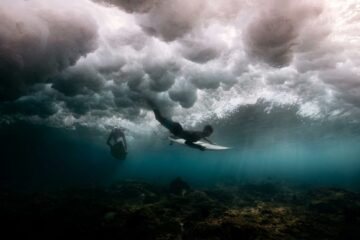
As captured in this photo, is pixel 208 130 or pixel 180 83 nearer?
pixel 208 130

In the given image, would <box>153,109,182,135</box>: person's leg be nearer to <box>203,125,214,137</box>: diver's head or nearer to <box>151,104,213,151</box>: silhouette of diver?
<box>151,104,213,151</box>: silhouette of diver

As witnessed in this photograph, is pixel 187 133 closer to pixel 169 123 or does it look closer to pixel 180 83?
pixel 169 123

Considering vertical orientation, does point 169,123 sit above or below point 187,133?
above

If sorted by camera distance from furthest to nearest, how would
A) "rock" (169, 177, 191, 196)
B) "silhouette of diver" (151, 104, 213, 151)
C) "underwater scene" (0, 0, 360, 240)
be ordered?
1. "rock" (169, 177, 191, 196)
2. "silhouette of diver" (151, 104, 213, 151)
3. "underwater scene" (0, 0, 360, 240)

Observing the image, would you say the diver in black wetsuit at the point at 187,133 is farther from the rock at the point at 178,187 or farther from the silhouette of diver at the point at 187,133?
the rock at the point at 178,187

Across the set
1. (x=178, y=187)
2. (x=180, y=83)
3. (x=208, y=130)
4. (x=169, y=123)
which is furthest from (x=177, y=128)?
(x=178, y=187)

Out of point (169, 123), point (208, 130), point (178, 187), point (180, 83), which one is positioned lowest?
point (178, 187)

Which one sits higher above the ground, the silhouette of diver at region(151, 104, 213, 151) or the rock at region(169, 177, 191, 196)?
the silhouette of diver at region(151, 104, 213, 151)

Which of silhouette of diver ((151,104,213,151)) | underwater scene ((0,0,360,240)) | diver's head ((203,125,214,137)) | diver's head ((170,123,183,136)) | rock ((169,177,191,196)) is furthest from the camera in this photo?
rock ((169,177,191,196))

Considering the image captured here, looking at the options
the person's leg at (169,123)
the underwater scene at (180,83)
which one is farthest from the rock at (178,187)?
the person's leg at (169,123)

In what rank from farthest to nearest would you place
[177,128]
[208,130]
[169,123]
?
[169,123] → [177,128] → [208,130]

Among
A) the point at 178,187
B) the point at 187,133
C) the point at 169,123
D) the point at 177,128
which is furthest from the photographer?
the point at 178,187

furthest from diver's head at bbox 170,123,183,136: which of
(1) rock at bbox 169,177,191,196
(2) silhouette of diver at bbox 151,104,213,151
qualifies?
(1) rock at bbox 169,177,191,196

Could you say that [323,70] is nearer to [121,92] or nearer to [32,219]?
[121,92]
